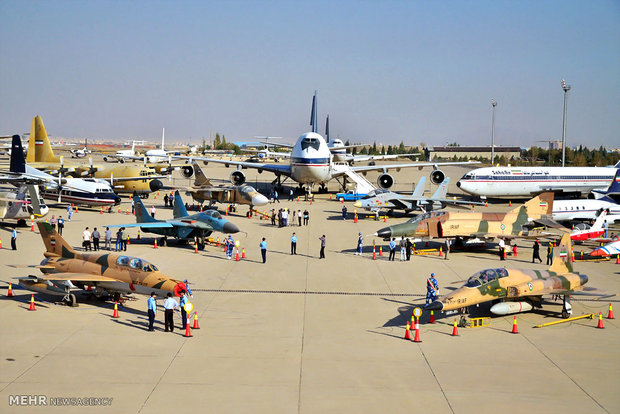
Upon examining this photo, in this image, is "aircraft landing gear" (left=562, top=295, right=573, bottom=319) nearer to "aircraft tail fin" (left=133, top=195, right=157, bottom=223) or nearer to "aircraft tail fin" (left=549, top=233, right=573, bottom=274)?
"aircraft tail fin" (left=549, top=233, right=573, bottom=274)

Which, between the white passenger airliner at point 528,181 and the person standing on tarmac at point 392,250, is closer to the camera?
the person standing on tarmac at point 392,250

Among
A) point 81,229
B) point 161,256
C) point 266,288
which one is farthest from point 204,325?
point 81,229

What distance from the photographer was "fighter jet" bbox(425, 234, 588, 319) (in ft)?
60.1

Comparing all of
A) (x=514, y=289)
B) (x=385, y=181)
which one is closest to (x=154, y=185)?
(x=385, y=181)

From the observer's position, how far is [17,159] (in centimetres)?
4122

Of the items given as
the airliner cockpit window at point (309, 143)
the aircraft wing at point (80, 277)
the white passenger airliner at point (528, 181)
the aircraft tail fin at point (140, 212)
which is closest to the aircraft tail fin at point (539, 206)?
the white passenger airliner at point (528, 181)

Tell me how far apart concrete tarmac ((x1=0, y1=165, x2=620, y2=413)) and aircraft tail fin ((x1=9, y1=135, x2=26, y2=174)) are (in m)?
18.5

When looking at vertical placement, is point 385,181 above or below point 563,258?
above

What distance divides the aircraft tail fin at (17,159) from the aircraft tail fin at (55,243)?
22.3 metres

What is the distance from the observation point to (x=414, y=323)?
18406mm

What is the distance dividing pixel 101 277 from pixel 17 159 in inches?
1017

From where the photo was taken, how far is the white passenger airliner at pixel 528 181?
2024 inches

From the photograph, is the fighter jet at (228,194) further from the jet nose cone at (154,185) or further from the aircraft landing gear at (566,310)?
the aircraft landing gear at (566,310)

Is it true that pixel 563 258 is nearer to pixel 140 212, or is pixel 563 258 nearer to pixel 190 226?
pixel 190 226
